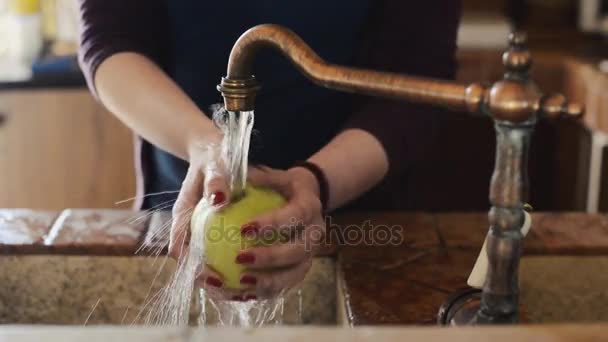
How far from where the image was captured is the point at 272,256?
2.52ft

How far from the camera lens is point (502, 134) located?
0.56 meters

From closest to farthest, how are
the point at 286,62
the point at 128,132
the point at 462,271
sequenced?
1. the point at 462,271
2. the point at 286,62
3. the point at 128,132

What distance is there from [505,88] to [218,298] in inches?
14.9

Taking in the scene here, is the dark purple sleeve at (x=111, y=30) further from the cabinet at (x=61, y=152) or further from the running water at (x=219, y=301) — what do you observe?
the cabinet at (x=61, y=152)

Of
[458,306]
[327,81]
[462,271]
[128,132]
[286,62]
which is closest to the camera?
[327,81]

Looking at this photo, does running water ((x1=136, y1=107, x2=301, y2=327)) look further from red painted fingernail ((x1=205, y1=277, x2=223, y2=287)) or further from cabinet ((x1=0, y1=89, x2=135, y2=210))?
cabinet ((x1=0, y1=89, x2=135, y2=210))

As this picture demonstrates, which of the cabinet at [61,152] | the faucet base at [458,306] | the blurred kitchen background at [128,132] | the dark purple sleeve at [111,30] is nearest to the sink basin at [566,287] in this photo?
the faucet base at [458,306]

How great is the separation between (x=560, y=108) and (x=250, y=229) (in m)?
0.32

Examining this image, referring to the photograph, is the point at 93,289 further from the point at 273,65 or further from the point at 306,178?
the point at 273,65

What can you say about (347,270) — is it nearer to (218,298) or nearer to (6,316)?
(218,298)

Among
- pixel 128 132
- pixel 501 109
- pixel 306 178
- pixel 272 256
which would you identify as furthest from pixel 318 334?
pixel 128 132

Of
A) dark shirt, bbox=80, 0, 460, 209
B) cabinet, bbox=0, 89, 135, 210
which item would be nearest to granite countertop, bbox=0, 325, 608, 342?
dark shirt, bbox=80, 0, 460, 209

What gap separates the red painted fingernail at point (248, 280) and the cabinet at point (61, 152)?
4.71ft

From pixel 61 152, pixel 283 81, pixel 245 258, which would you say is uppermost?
pixel 283 81
